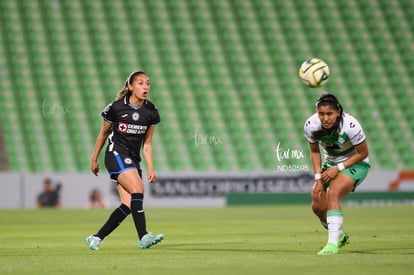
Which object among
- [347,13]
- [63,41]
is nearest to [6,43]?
[63,41]

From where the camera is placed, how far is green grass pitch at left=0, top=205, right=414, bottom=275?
25.5 ft

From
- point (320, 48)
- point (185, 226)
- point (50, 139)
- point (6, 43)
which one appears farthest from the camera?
point (320, 48)

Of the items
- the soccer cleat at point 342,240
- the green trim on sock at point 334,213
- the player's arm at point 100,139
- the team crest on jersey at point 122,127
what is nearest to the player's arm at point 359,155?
the green trim on sock at point 334,213

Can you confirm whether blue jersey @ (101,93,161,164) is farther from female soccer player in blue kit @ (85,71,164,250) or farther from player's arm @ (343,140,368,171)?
player's arm @ (343,140,368,171)

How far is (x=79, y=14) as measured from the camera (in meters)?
32.9

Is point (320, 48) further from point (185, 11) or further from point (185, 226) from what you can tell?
point (185, 226)

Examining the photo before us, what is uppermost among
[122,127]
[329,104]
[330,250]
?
[122,127]

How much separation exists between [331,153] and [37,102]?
21130mm

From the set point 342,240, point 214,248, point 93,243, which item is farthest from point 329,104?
point 93,243

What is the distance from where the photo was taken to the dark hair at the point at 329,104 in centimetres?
913

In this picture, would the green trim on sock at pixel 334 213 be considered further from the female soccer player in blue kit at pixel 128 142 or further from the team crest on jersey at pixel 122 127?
the team crest on jersey at pixel 122 127

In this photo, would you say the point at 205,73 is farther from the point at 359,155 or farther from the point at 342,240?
the point at 359,155

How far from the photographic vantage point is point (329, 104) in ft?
29.9

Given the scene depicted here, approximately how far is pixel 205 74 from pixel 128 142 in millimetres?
21537
